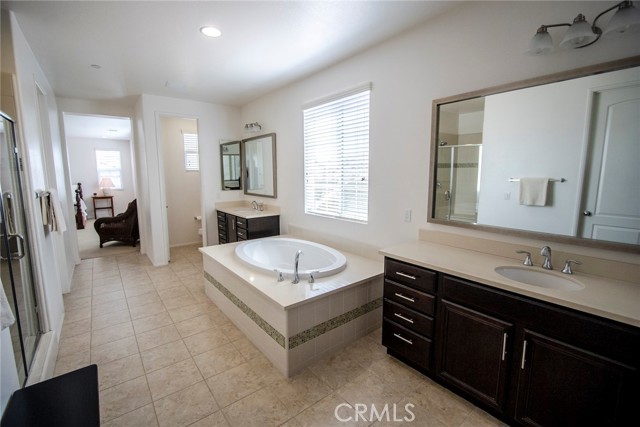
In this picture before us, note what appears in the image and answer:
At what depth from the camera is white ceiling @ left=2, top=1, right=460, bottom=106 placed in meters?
2.05

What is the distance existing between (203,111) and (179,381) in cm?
408

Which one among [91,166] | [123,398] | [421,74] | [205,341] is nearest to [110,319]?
[205,341]

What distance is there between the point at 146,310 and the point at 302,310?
2007mm

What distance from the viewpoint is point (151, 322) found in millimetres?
2799

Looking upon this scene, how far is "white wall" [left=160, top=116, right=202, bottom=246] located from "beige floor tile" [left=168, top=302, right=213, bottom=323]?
302cm

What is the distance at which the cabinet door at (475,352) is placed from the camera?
5.11 feet

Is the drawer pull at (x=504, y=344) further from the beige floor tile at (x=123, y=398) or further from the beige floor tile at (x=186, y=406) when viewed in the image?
the beige floor tile at (x=123, y=398)

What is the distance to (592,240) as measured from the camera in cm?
162

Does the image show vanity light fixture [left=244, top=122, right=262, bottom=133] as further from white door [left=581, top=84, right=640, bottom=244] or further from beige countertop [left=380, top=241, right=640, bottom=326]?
white door [left=581, top=84, right=640, bottom=244]

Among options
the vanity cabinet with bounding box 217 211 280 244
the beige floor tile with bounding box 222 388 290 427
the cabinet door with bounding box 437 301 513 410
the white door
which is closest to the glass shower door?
→ the beige floor tile with bounding box 222 388 290 427

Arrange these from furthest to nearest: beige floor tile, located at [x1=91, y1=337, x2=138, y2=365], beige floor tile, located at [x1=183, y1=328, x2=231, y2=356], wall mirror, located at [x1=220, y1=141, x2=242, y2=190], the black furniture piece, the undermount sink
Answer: wall mirror, located at [x1=220, y1=141, x2=242, y2=190], beige floor tile, located at [x1=183, y1=328, x2=231, y2=356], beige floor tile, located at [x1=91, y1=337, x2=138, y2=365], the undermount sink, the black furniture piece

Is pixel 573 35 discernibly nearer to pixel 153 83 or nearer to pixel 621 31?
pixel 621 31

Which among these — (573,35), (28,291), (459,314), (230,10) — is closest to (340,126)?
(230,10)

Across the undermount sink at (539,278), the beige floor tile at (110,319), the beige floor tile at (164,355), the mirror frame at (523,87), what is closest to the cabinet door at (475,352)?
the undermount sink at (539,278)
